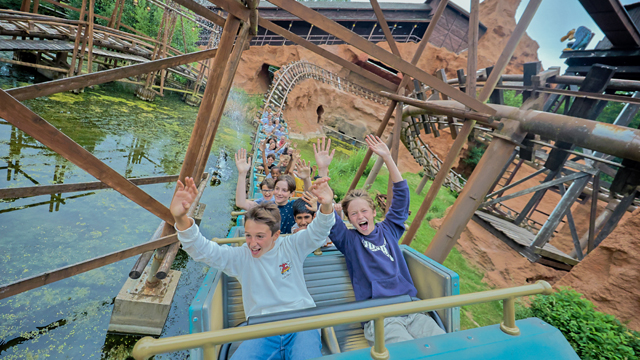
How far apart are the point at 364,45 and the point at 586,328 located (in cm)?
315

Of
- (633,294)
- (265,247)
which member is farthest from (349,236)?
(633,294)

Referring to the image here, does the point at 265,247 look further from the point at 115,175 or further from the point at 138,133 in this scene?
the point at 138,133

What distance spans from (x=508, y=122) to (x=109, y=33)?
1371cm

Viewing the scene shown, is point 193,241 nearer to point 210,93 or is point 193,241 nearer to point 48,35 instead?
point 210,93

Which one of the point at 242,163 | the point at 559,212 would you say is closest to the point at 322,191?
the point at 242,163

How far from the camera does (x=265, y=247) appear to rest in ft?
6.56

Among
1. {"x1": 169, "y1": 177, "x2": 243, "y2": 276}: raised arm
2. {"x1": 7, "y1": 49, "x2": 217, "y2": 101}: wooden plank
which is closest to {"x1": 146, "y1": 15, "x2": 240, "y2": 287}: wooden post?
{"x1": 7, "y1": 49, "x2": 217, "y2": 101}: wooden plank

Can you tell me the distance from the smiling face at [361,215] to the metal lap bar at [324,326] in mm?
992

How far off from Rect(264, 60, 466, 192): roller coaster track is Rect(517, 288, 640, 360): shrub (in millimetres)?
3369

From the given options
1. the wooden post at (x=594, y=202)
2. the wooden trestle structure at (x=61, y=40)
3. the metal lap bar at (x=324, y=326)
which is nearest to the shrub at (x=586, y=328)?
the metal lap bar at (x=324, y=326)

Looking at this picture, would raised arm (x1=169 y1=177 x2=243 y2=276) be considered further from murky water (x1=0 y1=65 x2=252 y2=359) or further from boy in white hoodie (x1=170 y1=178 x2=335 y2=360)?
murky water (x1=0 y1=65 x2=252 y2=359)

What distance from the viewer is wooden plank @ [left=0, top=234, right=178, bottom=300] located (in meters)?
2.42

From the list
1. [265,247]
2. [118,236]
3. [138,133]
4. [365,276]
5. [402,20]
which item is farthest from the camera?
[402,20]

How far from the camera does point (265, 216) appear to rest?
1.95 m
